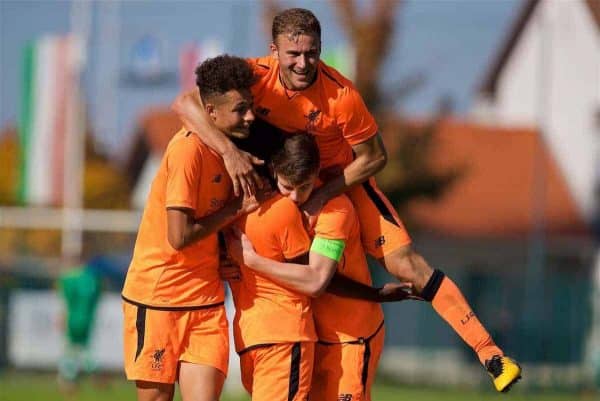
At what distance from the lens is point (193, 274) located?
7.67 metres

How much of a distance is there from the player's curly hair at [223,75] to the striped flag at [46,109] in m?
16.8

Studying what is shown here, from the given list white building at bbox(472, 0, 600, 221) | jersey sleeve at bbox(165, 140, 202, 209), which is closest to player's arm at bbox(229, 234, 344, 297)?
jersey sleeve at bbox(165, 140, 202, 209)

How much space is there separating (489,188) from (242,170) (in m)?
25.5

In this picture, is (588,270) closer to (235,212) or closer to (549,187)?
(549,187)

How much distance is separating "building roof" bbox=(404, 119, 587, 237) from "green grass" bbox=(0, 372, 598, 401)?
25.7 feet

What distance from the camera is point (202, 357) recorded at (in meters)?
7.61

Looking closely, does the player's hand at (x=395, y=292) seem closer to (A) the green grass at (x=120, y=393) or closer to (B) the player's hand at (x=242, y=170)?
(B) the player's hand at (x=242, y=170)

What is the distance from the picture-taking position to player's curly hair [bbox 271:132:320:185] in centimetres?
744

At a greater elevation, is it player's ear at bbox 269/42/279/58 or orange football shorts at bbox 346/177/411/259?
player's ear at bbox 269/42/279/58

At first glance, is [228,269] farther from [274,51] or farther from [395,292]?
[274,51]

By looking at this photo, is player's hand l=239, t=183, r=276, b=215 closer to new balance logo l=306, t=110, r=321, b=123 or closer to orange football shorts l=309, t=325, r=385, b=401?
new balance logo l=306, t=110, r=321, b=123

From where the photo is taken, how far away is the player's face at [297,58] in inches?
293

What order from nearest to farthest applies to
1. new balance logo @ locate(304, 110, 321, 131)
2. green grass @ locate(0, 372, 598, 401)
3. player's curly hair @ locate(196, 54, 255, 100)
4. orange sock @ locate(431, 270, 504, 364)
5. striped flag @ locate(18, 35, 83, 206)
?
player's curly hair @ locate(196, 54, 255, 100) < new balance logo @ locate(304, 110, 321, 131) < orange sock @ locate(431, 270, 504, 364) < green grass @ locate(0, 372, 598, 401) < striped flag @ locate(18, 35, 83, 206)

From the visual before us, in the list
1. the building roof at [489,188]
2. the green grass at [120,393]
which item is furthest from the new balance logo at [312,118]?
the building roof at [489,188]
